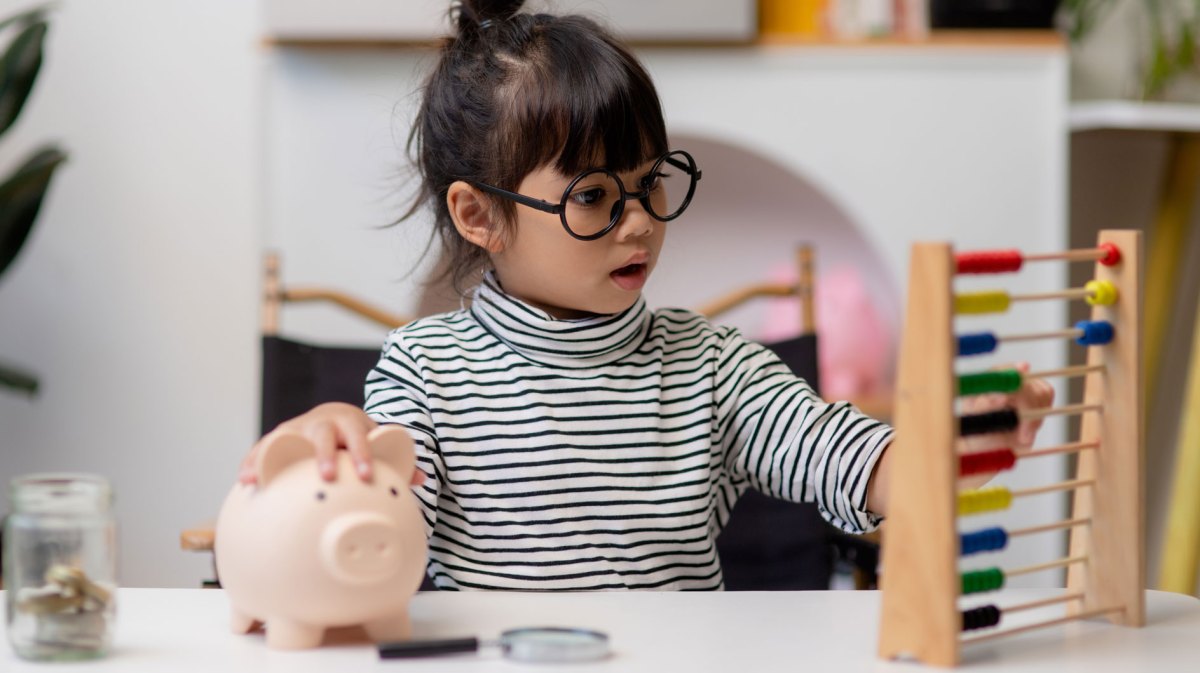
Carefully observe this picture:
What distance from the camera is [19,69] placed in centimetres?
226

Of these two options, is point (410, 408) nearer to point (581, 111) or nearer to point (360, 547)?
point (581, 111)

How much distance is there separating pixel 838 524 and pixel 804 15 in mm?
1704

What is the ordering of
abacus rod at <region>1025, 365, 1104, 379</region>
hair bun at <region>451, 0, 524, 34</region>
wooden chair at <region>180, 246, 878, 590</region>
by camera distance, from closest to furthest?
abacus rod at <region>1025, 365, 1104, 379</region>
hair bun at <region>451, 0, 524, 34</region>
wooden chair at <region>180, 246, 878, 590</region>

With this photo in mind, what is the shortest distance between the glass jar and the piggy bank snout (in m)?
0.13

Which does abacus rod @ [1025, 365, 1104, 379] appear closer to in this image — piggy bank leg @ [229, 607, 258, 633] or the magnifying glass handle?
the magnifying glass handle

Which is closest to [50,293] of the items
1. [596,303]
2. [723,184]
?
[723,184]

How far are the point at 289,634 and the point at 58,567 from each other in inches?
5.2

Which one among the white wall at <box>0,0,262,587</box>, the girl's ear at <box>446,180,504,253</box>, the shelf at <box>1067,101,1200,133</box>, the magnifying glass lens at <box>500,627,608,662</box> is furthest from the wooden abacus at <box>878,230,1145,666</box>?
the white wall at <box>0,0,262,587</box>

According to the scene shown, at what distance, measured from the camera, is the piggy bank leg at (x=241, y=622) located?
786 millimetres

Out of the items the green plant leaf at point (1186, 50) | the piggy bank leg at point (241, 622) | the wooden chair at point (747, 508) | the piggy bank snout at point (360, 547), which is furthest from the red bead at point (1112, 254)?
the green plant leaf at point (1186, 50)

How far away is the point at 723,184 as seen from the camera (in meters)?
2.86

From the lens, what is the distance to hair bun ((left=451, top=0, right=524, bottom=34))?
4.24 ft

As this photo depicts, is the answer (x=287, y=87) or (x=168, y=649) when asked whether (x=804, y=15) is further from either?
(x=168, y=649)

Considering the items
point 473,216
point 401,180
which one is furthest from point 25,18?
point 473,216
